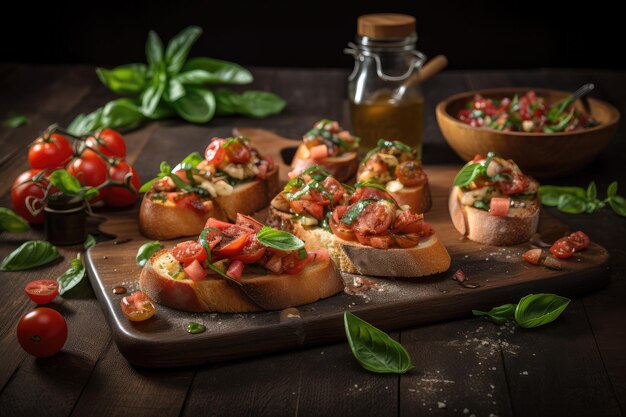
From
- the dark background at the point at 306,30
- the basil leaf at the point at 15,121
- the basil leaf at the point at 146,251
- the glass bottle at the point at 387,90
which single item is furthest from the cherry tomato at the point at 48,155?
the dark background at the point at 306,30

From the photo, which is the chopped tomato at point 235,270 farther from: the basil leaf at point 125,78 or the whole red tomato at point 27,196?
the basil leaf at point 125,78

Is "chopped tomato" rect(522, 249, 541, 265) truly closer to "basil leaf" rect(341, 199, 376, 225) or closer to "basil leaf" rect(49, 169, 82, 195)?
"basil leaf" rect(341, 199, 376, 225)

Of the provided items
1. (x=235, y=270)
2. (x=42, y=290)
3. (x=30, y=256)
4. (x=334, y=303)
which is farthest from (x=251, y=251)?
(x=30, y=256)

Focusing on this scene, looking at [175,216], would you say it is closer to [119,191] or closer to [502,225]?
[119,191]

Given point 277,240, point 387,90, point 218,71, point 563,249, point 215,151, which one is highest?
point 277,240

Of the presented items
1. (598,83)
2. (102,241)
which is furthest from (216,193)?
(598,83)

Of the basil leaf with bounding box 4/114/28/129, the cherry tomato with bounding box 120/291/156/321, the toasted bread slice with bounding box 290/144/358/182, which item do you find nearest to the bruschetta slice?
the toasted bread slice with bounding box 290/144/358/182

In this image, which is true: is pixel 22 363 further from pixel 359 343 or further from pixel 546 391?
pixel 546 391
